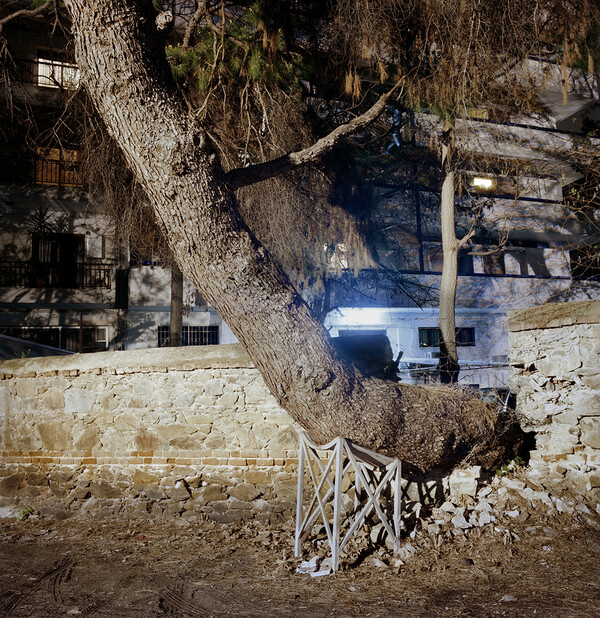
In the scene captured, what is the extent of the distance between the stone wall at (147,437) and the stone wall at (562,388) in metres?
2.50

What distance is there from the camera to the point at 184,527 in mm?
5211

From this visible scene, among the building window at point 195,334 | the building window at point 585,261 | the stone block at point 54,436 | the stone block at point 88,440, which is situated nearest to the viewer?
the stone block at point 88,440

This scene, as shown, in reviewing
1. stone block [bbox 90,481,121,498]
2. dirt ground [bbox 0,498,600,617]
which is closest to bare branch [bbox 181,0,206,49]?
stone block [bbox 90,481,121,498]

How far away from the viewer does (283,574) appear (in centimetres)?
409

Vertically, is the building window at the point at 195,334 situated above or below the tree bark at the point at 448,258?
below

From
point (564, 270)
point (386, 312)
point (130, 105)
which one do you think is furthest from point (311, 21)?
point (564, 270)

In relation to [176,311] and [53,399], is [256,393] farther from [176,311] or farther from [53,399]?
[176,311]

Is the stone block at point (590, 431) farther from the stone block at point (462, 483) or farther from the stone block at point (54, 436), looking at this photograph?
the stone block at point (54, 436)

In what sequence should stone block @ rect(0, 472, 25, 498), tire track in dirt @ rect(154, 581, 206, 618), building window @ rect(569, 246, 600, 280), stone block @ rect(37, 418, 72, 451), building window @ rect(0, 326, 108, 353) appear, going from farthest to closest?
Result: building window @ rect(0, 326, 108, 353) < building window @ rect(569, 246, 600, 280) < stone block @ rect(0, 472, 25, 498) < stone block @ rect(37, 418, 72, 451) < tire track in dirt @ rect(154, 581, 206, 618)

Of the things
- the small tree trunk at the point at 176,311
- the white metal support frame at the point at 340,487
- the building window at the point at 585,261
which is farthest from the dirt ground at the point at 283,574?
the small tree trunk at the point at 176,311

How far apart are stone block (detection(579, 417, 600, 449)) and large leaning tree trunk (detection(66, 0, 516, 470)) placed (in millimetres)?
1272

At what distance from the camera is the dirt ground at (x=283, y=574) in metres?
3.46

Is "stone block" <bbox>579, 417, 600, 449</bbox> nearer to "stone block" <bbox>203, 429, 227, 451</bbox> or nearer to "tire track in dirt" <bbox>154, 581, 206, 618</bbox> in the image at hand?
"stone block" <bbox>203, 429, 227, 451</bbox>

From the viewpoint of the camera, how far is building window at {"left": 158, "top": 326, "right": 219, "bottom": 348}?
1384cm
